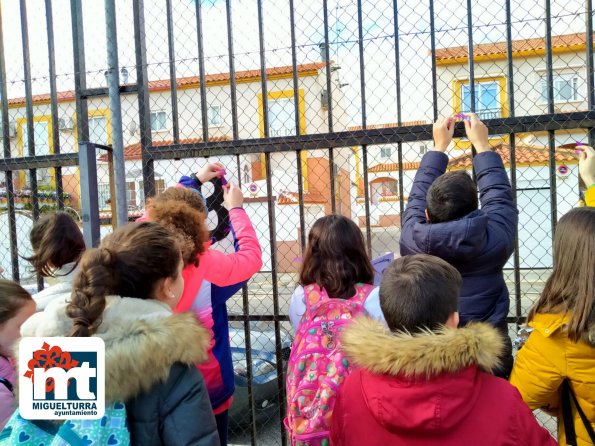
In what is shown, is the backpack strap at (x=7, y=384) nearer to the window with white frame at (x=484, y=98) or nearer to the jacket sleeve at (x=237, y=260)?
the jacket sleeve at (x=237, y=260)

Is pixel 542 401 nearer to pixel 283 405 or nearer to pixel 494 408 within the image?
pixel 494 408

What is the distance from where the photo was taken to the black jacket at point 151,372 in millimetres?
1443

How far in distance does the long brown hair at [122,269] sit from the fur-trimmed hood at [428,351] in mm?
686

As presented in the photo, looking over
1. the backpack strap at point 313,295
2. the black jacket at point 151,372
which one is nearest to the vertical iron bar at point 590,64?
the backpack strap at point 313,295

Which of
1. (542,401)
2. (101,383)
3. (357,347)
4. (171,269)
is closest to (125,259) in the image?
(171,269)

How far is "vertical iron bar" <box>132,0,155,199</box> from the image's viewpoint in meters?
3.52

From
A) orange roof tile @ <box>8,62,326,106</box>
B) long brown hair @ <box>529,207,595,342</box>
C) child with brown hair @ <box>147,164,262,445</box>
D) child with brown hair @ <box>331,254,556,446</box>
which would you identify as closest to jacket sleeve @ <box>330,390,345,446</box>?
child with brown hair @ <box>331,254,556,446</box>

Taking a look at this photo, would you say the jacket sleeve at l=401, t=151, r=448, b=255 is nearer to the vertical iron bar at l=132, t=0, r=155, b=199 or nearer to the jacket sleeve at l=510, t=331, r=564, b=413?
the jacket sleeve at l=510, t=331, r=564, b=413

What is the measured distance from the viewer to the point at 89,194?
331 centimetres

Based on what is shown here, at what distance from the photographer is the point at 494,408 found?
1503 mm

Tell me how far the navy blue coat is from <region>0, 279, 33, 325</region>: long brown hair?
1732mm

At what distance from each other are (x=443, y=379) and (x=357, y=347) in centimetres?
27

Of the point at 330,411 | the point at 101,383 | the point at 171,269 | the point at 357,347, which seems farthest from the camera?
the point at 330,411

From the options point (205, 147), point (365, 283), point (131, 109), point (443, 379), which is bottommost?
point (443, 379)
